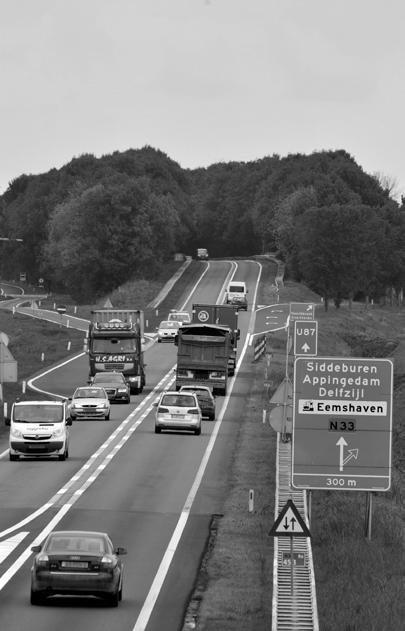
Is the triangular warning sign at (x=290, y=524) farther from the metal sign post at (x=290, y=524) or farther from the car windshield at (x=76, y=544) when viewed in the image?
the car windshield at (x=76, y=544)

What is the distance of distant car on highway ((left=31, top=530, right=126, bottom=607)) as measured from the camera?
76.0 ft

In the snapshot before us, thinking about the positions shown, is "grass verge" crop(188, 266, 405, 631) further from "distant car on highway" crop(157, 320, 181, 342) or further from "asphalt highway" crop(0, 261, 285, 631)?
"distant car on highway" crop(157, 320, 181, 342)

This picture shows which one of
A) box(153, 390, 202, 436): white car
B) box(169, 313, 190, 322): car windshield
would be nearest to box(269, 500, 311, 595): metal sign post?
box(153, 390, 202, 436): white car

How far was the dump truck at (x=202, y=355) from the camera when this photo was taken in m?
69.8

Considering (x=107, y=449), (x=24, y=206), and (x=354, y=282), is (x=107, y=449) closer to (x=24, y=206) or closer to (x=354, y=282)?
(x=354, y=282)

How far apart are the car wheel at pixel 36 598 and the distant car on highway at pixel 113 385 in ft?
138

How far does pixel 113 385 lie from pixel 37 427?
20504 mm

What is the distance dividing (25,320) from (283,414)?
84872mm

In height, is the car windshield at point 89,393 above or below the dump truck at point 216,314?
below

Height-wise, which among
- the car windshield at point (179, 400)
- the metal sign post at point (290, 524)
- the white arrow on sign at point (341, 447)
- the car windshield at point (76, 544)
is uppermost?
the white arrow on sign at point (341, 447)

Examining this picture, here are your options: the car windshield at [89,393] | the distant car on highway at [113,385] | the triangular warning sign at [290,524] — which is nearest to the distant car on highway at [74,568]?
the triangular warning sign at [290,524]

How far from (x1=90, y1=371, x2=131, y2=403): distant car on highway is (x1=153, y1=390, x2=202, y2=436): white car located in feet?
34.0

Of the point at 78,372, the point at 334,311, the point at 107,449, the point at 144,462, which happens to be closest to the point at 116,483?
the point at 144,462

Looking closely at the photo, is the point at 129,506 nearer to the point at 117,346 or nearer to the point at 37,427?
the point at 37,427
